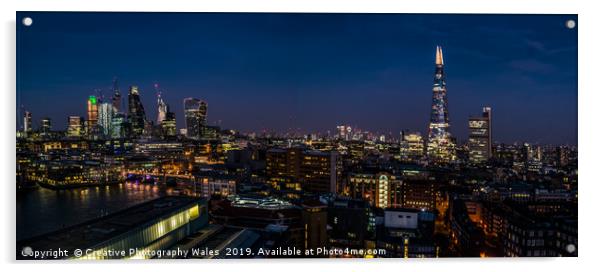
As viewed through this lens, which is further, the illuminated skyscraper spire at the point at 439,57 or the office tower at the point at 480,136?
the office tower at the point at 480,136

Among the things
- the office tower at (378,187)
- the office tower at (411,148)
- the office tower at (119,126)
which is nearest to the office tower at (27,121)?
the office tower at (119,126)

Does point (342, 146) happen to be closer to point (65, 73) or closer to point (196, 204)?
point (196, 204)

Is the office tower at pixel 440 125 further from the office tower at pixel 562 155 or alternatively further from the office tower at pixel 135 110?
the office tower at pixel 135 110

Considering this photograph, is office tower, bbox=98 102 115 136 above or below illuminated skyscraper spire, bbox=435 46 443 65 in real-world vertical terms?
below

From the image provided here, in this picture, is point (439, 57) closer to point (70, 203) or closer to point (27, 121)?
point (27, 121)

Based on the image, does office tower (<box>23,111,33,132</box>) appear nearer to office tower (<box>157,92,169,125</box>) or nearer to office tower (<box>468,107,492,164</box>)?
office tower (<box>157,92,169,125</box>)

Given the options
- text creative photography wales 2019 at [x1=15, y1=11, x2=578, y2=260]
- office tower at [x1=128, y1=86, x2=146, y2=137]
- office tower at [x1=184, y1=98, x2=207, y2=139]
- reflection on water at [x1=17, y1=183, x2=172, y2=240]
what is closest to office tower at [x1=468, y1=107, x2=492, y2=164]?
text creative photography wales 2019 at [x1=15, y1=11, x2=578, y2=260]
